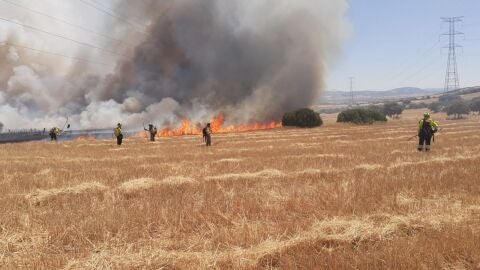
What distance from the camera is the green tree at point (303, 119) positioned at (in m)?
66.6

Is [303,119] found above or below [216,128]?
above

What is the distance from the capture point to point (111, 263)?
5734 mm

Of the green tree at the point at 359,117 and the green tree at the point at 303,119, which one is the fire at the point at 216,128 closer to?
the green tree at the point at 303,119

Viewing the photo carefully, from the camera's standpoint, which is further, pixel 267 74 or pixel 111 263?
pixel 267 74

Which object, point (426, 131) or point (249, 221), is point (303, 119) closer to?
point (426, 131)

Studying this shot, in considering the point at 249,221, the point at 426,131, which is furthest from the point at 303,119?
the point at 249,221

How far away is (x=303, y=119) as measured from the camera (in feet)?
219

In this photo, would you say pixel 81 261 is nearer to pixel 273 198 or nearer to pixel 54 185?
pixel 273 198

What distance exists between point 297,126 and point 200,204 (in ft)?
191

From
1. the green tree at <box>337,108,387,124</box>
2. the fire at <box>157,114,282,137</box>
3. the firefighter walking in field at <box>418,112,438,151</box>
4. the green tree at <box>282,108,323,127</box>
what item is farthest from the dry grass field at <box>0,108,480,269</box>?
the green tree at <box>337,108,387,124</box>

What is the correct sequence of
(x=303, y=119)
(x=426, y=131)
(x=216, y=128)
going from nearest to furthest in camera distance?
1. (x=426, y=131)
2. (x=303, y=119)
3. (x=216, y=128)

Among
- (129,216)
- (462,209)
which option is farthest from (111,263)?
(462,209)

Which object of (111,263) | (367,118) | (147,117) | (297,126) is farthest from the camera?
(147,117)

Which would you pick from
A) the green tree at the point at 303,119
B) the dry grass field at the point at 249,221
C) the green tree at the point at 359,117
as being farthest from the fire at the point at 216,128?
the dry grass field at the point at 249,221
